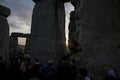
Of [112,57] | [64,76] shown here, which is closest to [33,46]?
[112,57]

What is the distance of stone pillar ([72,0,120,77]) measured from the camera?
222 inches

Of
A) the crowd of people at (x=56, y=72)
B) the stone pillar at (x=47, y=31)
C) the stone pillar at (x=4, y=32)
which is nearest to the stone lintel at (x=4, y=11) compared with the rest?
the stone pillar at (x=4, y=32)

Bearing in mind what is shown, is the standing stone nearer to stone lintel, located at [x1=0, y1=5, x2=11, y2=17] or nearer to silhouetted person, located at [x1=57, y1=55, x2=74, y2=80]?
stone lintel, located at [x1=0, y1=5, x2=11, y2=17]

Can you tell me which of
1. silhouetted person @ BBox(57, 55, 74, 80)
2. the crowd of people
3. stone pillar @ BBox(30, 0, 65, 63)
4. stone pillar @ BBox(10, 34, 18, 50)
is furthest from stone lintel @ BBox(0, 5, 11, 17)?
stone pillar @ BBox(10, 34, 18, 50)

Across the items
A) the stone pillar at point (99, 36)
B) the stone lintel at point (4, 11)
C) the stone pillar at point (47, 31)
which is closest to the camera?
the stone pillar at point (99, 36)

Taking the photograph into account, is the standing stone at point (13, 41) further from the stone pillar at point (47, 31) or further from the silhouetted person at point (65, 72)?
the silhouetted person at point (65, 72)

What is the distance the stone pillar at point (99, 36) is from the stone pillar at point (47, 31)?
5642 millimetres

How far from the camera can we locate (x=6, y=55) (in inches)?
371

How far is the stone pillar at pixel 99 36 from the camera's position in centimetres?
563

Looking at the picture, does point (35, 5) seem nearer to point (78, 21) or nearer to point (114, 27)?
point (78, 21)

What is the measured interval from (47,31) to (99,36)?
6.35 meters

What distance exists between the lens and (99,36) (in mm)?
5730

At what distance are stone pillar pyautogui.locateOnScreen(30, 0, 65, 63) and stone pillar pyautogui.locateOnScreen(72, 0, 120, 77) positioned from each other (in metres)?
5.64

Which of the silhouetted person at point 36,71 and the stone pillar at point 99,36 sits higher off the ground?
the stone pillar at point 99,36
